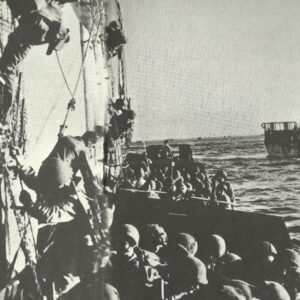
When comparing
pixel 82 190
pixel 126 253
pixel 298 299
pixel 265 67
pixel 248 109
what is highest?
pixel 265 67

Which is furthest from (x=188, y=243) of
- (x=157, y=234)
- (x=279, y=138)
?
(x=279, y=138)

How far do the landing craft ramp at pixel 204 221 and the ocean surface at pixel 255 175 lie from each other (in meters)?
0.02

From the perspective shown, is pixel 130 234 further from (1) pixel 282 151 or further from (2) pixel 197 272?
(1) pixel 282 151

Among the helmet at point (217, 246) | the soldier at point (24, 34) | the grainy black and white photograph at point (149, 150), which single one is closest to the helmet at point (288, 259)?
the grainy black and white photograph at point (149, 150)

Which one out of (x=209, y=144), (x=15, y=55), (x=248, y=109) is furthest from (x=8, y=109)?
(x=248, y=109)

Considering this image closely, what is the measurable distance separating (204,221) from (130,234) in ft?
0.66

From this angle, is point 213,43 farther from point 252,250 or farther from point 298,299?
point 298,299

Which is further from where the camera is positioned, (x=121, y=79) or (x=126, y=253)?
(x=121, y=79)

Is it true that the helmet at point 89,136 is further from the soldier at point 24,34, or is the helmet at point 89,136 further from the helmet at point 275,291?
the helmet at point 275,291

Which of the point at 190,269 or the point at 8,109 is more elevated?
the point at 8,109

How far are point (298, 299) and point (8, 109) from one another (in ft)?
2.50

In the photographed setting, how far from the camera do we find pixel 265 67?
102cm

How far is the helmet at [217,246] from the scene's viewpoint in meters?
0.93

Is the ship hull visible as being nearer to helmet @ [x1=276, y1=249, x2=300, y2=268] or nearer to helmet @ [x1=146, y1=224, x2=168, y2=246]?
helmet @ [x1=276, y1=249, x2=300, y2=268]
